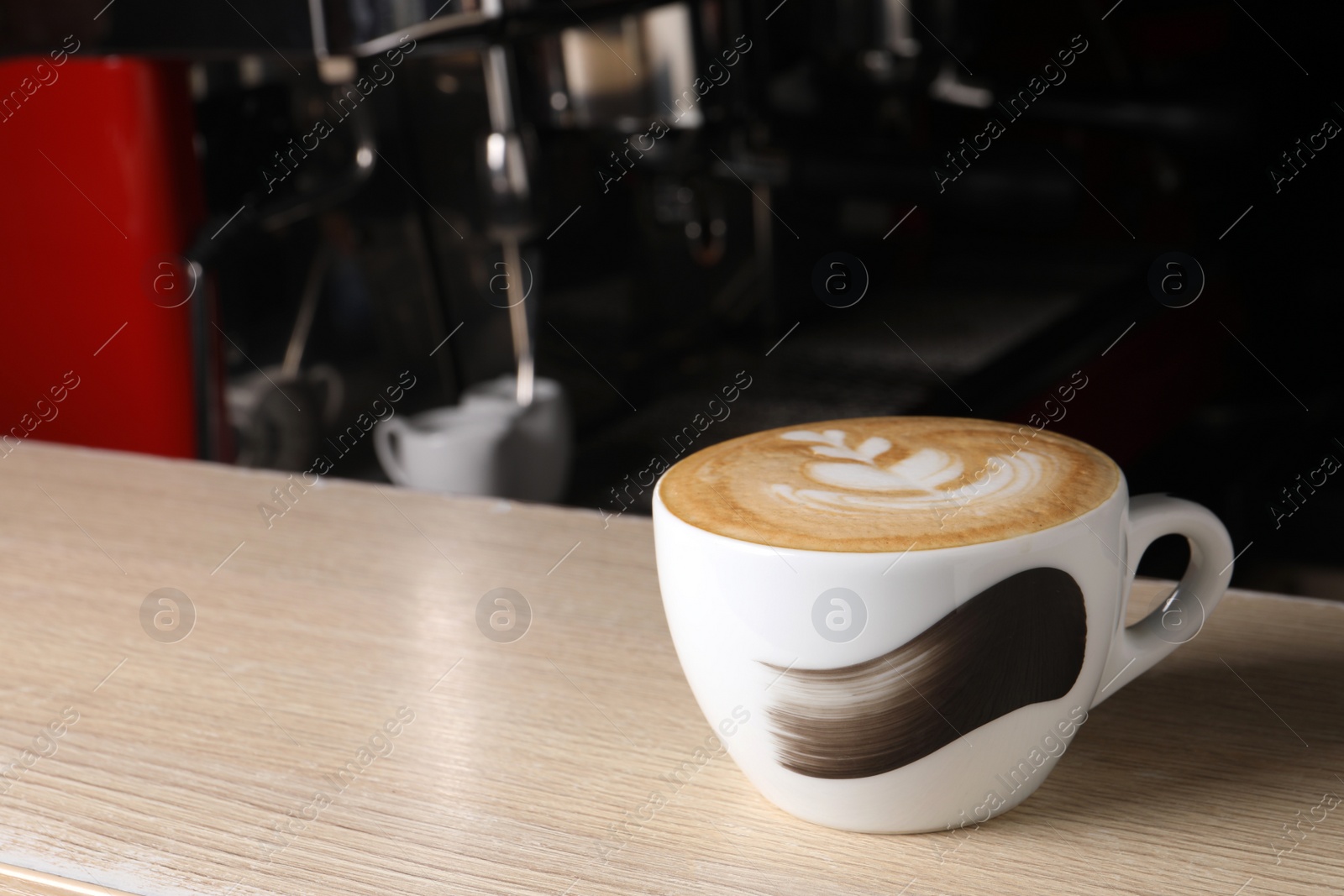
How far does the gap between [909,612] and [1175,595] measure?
105 mm

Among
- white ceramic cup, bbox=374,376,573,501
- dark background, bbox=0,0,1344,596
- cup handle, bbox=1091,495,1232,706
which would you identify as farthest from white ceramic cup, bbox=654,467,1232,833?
white ceramic cup, bbox=374,376,573,501

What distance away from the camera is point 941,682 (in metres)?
0.29

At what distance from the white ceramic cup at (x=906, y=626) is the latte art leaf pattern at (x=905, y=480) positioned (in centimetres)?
2

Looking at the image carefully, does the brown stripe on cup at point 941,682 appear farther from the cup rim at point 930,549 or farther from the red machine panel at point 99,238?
the red machine panel at point 99,238

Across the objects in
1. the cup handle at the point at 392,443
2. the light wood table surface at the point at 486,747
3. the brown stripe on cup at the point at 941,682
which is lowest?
the cup handle at the point at 392,443

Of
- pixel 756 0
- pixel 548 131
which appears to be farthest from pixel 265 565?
pixel 548 131

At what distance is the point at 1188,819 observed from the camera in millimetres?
319

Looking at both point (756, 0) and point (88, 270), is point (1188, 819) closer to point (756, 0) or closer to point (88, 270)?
point (756, 0)

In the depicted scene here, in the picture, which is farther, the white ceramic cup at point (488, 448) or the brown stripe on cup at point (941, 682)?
the white ceramic cup at point (488, 448)

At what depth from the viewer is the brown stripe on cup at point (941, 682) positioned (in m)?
0.28

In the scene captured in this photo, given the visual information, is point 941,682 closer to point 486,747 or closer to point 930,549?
point 930,549

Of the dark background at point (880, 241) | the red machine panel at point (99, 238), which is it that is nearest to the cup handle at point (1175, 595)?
the dark background at point (880, 241)

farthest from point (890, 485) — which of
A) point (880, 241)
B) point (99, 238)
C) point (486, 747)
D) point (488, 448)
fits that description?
point (880, 241)

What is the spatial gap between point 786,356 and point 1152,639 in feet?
3.59
